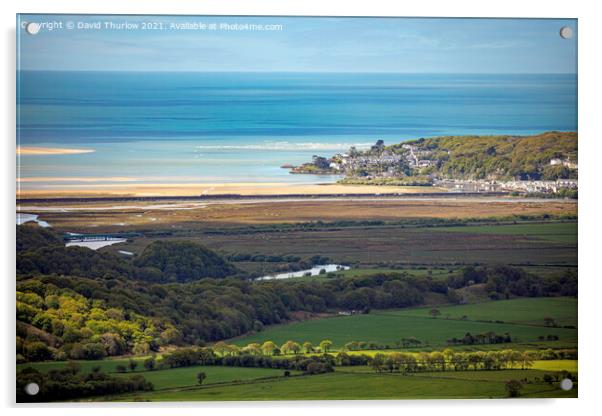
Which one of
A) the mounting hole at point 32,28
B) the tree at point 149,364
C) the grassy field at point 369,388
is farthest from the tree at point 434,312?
the mounting hole at point 32,28

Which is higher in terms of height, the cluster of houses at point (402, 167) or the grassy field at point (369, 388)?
the cluster of houses at point (402, 167)

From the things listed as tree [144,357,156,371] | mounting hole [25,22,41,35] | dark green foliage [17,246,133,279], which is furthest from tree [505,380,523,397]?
mounting hole [25,22,41,35]

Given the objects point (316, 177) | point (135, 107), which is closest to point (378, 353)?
point (316, 177)

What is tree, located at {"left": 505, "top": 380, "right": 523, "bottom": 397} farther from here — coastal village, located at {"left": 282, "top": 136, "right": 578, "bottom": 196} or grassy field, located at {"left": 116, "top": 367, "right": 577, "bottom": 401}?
coastal village, located at {"left": 282, "top": 136, "right": 578, "bottom": 196}

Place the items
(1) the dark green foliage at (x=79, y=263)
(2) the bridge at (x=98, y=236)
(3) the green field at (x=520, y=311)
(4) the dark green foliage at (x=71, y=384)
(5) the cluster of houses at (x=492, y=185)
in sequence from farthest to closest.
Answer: (5) the cluster of houses at (x=492, y=185) < (3) the green field at (x=520, y=311) < (2) the bridge at (x=98, y=236) < (1) the dark green foliage at (x=79, y=263) < (4) the dark green foliage at (x=71, y=384)

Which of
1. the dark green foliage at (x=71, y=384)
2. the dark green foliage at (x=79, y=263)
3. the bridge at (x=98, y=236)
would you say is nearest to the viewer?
the dark green foliage at (x=71, y=384)

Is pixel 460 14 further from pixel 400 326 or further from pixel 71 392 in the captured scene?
pixel 71 392

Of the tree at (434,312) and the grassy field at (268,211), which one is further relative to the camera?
the tree at (434,312)

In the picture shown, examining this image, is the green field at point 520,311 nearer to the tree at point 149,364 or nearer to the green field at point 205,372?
the green field at point 205,372

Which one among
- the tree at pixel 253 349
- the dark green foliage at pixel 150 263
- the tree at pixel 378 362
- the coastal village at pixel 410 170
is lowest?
the tree at pixel 378 362
